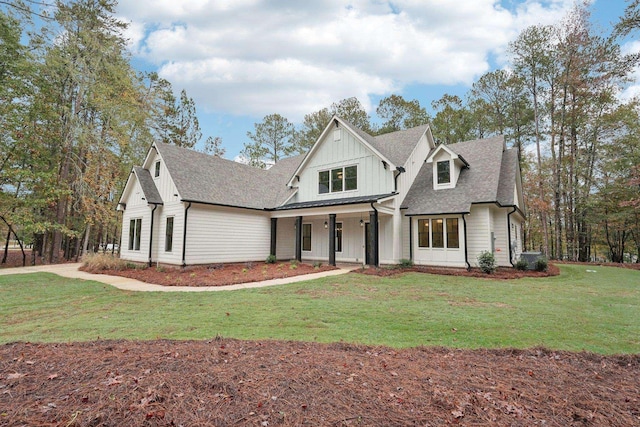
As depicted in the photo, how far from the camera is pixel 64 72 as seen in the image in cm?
1711

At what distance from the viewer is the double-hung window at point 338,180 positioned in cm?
1600

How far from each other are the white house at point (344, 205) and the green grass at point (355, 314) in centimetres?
398

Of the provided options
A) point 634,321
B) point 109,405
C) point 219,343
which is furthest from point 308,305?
point 634,321

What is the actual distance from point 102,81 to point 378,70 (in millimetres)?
17504

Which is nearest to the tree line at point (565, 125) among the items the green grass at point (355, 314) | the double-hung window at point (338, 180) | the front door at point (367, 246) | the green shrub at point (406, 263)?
the green shrub at point (406, 263)

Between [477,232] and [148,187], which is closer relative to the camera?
[477,232]

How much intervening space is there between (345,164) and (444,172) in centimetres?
496

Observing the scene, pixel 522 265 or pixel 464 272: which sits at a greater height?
pixel 522 265

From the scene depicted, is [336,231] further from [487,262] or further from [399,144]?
[487,262]

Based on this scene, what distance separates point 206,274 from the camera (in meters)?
12.5

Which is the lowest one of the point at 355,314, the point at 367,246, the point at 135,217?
the point at 355,314

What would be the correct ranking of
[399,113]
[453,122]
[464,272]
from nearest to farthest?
[464,272]
[453,122]
[399,113]

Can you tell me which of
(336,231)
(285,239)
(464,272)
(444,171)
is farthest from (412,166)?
(285,239)

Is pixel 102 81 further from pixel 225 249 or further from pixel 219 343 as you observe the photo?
pixel 219 343
